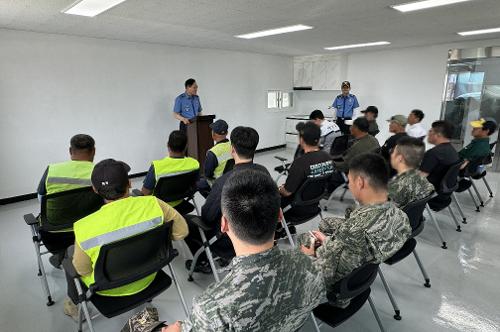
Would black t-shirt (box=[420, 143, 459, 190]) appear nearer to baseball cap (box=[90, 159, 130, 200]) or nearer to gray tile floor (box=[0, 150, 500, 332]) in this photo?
gray tile floor (box=[0, 150, 500, 332])

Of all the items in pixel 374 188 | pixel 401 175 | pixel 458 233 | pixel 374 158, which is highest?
pixel 374 158

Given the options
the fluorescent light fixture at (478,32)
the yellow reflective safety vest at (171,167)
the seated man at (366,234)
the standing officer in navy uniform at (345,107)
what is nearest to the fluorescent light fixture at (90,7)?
the yellow reflective safety vest at (171,167)

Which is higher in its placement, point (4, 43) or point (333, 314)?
point (4, 43)

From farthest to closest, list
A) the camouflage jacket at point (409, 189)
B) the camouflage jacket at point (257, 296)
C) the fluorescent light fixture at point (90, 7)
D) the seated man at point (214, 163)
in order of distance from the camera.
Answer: the seated man at point (214, 163), the fluorescent light fixture at point (90, 7), the camouflage jacket at point (409, 189), the camouflage jacket at point (257, 296)

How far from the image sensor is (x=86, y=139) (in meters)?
2.42

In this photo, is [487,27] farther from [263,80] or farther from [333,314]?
[333,314]

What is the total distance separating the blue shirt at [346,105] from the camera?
6859mm

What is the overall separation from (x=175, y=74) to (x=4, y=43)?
2.67 meters

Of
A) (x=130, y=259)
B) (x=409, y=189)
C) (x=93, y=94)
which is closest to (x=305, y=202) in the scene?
(x=409, y=189)

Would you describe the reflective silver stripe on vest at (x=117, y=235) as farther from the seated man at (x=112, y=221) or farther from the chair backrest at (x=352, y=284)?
the chair backrest at (x=352, y=284)

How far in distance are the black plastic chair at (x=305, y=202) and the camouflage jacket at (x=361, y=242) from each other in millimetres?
1015

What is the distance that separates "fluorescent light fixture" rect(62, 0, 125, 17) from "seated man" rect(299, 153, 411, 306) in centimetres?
292

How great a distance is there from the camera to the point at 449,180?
121 inches

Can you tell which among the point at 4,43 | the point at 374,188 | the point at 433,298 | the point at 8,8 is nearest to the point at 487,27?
the point at 433,298
